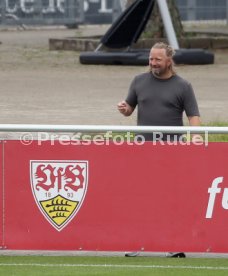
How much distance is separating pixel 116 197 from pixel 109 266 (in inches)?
24.2

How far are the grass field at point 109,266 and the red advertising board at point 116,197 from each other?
117 millimetres

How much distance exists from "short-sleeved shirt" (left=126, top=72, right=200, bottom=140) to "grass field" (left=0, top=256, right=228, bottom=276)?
1195 mm

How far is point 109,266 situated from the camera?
33.3 feet

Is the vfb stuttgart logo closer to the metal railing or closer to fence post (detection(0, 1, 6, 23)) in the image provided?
the metal railing

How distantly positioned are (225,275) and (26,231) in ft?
5.76

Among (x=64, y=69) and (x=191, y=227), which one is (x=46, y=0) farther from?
(x=191, y=227)

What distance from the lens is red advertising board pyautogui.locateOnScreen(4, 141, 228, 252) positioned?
1028cm

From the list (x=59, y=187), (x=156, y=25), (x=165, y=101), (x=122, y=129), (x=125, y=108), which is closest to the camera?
(x=122, y=129)

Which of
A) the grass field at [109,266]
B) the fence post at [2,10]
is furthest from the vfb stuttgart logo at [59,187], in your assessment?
the fence post at [2,10]

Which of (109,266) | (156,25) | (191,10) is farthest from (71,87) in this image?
(191,10)

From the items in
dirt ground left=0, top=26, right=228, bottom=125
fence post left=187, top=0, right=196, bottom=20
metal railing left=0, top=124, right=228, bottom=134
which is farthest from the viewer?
A: fence post left=187, top=0, right=196, bottom=20

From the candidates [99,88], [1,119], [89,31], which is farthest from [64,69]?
[89,31]

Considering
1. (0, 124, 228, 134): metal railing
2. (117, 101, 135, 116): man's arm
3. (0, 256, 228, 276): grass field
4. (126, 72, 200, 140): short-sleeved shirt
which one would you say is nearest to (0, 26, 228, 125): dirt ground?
(117, 101, 135, 116): man's arm

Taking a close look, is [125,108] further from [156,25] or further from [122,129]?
[156,25]
